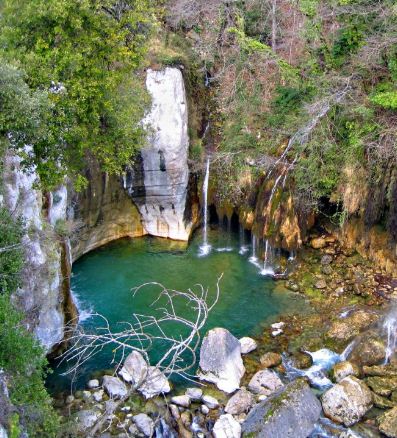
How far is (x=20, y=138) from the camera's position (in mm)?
10047

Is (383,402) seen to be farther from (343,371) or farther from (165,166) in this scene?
(165,166)

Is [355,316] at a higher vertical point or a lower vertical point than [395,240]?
lower

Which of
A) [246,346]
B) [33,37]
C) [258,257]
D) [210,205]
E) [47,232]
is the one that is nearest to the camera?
[33,37]

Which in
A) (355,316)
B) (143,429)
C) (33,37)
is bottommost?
(143,429)

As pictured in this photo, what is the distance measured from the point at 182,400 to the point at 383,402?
4796mm

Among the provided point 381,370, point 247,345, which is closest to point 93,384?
point 247,345

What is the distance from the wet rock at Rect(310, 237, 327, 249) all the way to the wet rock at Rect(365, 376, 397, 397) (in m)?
5.91

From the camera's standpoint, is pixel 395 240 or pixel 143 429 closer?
pixel 143 429

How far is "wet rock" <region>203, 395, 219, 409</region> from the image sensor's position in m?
11.5

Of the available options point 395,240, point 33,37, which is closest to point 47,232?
point 33,37

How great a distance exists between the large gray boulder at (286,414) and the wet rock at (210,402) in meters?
0.95

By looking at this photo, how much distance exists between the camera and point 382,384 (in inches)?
467

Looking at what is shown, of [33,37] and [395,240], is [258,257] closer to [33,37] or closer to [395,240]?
[395,240]

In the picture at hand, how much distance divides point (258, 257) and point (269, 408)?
7821 millimetres
